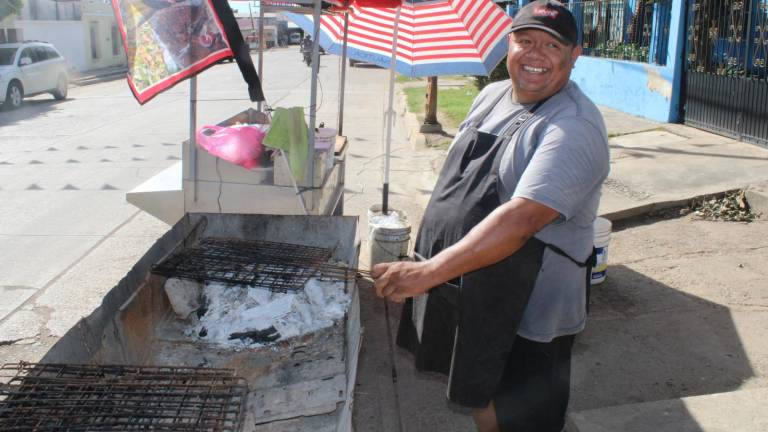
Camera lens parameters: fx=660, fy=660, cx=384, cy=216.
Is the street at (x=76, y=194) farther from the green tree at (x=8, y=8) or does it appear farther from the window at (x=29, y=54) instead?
the green tree at (x=8, y=8)

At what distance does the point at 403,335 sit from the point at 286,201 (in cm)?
178

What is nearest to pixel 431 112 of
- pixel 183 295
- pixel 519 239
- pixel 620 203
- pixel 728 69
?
pixel 728 69

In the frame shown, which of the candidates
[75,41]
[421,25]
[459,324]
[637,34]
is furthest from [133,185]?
[75,41]

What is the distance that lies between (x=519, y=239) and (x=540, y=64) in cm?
65

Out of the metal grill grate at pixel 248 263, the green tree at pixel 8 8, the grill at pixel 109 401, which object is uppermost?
the green tree at pixel 8 8

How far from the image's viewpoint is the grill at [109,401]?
2184mm

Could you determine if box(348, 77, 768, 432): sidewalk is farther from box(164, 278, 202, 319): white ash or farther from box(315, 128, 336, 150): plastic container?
box(315, 128, 336, 150): plastic container

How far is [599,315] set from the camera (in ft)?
15.4

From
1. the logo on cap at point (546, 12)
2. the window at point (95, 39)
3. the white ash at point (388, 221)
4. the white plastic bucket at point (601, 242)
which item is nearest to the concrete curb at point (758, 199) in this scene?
the white plastic bucket at point (601, 242)

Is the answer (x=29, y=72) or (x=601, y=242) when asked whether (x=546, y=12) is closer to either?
(x=601, y=242)

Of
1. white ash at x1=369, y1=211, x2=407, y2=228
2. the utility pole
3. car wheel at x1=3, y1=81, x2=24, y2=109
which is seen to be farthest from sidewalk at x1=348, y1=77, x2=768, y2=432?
car wheel at x1=3, y1=81, x2=24, y2=109

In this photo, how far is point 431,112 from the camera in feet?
38.8

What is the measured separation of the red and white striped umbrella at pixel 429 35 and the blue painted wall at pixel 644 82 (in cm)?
531

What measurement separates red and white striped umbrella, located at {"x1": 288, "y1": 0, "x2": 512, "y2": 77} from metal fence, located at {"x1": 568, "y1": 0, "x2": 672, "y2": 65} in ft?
20.3
